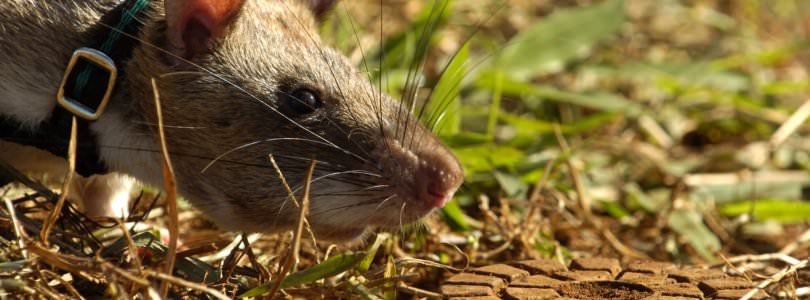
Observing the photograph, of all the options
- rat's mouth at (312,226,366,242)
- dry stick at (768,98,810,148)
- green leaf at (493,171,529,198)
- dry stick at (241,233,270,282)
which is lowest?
dry stick at (241,233,270,282)

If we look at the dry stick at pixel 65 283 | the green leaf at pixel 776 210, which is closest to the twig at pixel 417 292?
the dry stick at pixel 65 283

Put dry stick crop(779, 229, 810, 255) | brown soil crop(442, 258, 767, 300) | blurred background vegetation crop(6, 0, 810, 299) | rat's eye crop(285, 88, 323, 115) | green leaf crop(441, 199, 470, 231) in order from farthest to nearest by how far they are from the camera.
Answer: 1. dry stick crop(779, 229, 810, 255)
2. green leaf crop(441, 199, 470, 231)
3. blurred background vegetation crop(6, 0, 810, 299)
4. rat's eye crop(285, 88, 323, 115)
5. brown soil crop(442, 258, 767, 300)

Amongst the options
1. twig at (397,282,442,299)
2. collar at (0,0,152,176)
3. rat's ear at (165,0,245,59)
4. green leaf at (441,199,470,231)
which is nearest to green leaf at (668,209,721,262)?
green leaf at (441,199,470,231)

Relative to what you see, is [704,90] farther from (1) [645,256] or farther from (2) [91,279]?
(2) [91,279]

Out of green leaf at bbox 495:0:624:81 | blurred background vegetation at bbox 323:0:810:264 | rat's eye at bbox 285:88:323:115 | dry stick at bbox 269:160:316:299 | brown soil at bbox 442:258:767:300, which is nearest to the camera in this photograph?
dry stick at bbox 269:160:316:299

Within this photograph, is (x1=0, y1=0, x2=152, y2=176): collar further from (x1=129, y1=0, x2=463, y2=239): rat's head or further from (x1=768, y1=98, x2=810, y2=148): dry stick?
(x1=768, y1=98, x2=810, y2=148): dry stick

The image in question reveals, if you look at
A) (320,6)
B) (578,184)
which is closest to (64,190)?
(320,6)
